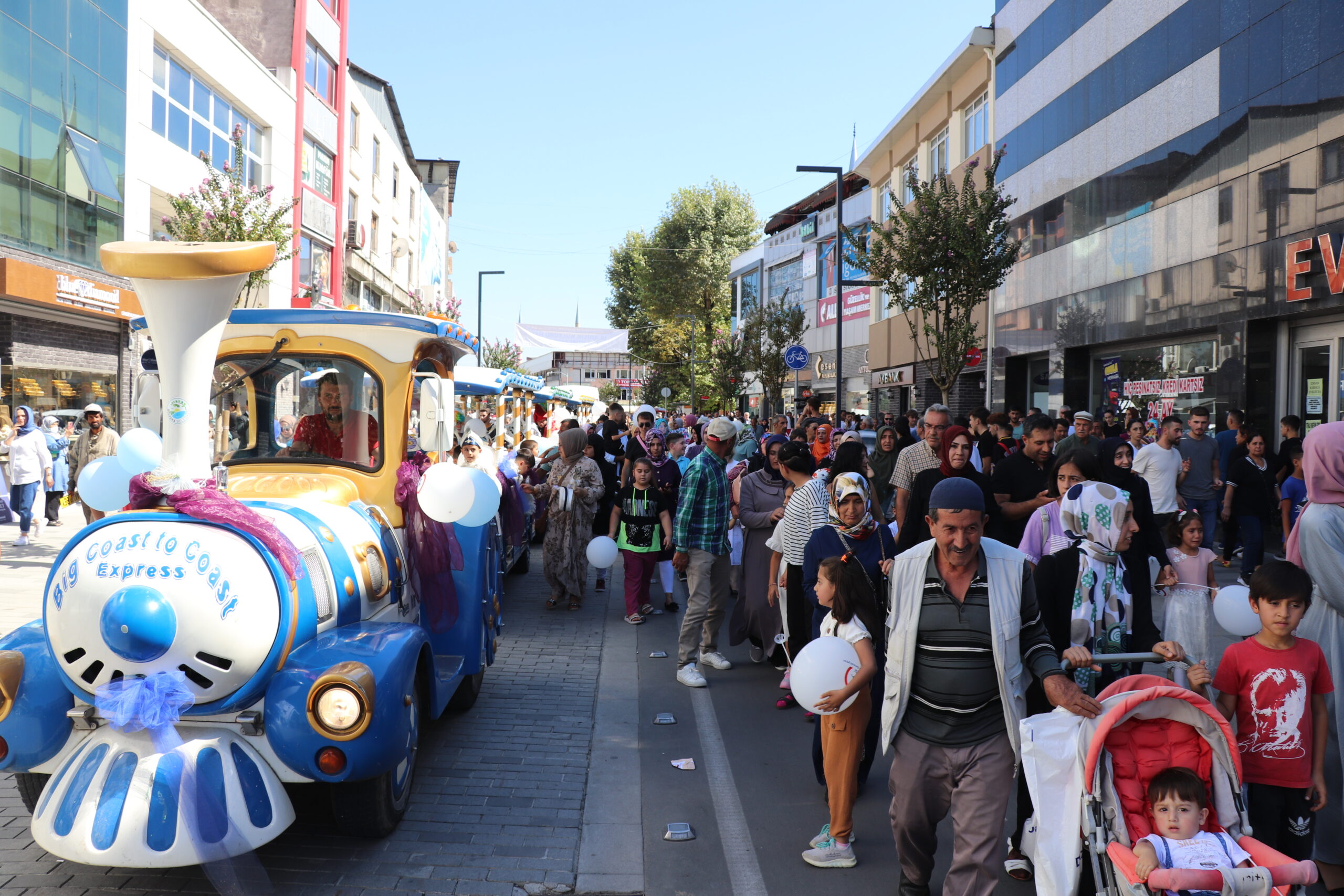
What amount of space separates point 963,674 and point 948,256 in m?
14.0

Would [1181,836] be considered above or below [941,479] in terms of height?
below

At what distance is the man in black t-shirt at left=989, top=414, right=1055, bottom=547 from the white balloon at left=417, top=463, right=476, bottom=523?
376 centimetres

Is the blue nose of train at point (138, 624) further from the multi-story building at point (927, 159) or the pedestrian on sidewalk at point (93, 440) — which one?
the multi-story building at point (927, 159)

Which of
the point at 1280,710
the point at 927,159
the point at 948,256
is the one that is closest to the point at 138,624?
the point at 1280,710

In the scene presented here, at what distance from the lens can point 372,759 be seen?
3.82 m

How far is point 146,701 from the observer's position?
3512 mm

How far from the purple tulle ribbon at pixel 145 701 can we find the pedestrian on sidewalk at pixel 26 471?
10.7 m

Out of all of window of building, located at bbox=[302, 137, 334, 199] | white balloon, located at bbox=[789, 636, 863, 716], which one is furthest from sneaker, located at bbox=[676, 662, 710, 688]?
window of building, located at bbox=[302, 137, 334, 199]

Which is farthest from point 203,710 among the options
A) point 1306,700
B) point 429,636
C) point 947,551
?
point 1306,700

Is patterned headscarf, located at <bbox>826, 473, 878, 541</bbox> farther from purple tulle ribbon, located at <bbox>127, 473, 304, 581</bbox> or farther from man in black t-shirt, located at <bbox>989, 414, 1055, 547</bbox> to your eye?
purple tulle ribbon, located at <bbox>127, 473, 304, 581</bbox>

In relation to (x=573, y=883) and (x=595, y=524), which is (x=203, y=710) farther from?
(x=595, y=524)

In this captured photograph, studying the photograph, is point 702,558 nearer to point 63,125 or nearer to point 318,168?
point 63,125

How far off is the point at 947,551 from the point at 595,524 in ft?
28.1

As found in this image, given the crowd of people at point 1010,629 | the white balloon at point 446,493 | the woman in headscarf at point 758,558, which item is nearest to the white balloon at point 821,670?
the crowd of people at point 1010,629
